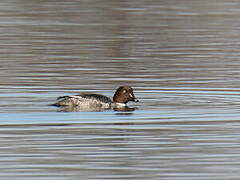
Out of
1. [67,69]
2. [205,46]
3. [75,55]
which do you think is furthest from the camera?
[205,46]

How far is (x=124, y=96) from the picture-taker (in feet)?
54.5

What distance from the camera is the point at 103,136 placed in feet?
43.9

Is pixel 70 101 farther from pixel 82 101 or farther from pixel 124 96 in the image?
pixel 124 96

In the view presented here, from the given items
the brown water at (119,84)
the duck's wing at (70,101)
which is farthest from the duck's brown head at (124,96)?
the duck's wing at (70,101)

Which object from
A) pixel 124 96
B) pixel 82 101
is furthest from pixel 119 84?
pixel 82 101

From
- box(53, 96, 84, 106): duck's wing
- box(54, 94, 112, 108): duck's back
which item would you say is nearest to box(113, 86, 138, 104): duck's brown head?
box(54, 94, 112, 108): duck's back

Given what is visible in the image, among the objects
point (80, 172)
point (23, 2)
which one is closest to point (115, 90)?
point (80, 172)

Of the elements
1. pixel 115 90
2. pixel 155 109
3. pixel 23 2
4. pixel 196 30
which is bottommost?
pixel 155 109

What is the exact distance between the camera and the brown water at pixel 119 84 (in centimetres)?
1148

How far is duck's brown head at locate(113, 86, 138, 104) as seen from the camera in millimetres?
16594

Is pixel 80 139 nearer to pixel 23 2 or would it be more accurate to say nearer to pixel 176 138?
pixel 176 138

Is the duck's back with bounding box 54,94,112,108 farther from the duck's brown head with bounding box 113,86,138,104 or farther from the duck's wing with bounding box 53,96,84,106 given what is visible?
the duck's brown head with bounding box 113,86,138,104

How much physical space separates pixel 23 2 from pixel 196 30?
42.1ft

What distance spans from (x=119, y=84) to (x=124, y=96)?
2525mm
